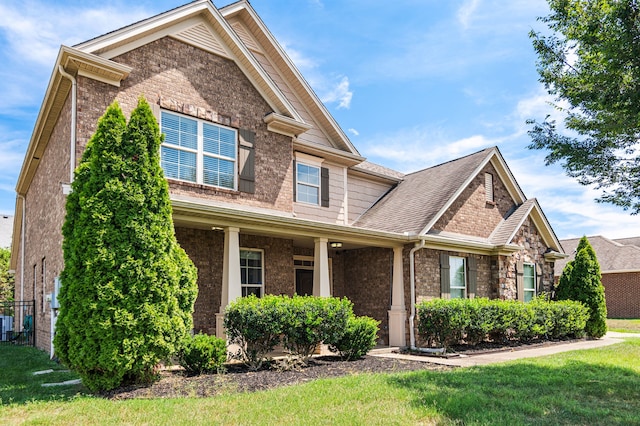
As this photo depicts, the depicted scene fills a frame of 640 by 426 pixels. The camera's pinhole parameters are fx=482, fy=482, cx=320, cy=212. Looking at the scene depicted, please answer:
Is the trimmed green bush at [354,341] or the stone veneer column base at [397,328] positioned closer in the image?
the trimmed green bush at [354,341]

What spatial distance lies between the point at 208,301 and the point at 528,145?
798 cm

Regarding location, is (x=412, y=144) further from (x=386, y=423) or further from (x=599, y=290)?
(x=386, y=423)

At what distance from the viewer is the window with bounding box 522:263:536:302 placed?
17013 millimetres

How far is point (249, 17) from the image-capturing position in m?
14.2

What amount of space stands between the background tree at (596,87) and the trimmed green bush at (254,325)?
20.9 feet

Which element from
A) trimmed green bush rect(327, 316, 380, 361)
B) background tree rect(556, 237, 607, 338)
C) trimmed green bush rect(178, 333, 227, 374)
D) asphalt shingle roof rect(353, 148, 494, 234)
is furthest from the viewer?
background tree rect(556, 237, 607, 338)

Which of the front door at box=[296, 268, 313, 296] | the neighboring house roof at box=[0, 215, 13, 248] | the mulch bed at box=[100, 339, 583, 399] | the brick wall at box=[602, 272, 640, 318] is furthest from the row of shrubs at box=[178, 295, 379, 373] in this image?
the neighboring house roof at box=[0, 215, 13, 248]

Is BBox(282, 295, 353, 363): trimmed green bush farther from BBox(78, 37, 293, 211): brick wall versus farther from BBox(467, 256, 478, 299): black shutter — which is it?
BBox(467, 256, 478, 299): black shutter

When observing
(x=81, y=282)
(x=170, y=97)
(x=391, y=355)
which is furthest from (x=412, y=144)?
(x=81, y=282)

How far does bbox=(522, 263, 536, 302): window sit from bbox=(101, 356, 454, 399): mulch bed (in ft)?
26.8

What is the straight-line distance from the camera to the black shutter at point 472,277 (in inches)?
589

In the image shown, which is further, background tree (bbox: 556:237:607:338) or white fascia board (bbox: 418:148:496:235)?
background tree (bbox: 556:237:607:338)

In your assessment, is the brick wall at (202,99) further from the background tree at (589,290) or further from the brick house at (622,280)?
the brick house at (622,280)

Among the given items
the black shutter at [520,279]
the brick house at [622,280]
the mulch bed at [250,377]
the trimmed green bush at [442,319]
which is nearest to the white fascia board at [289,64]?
the trimmed green bush at [442,319]
